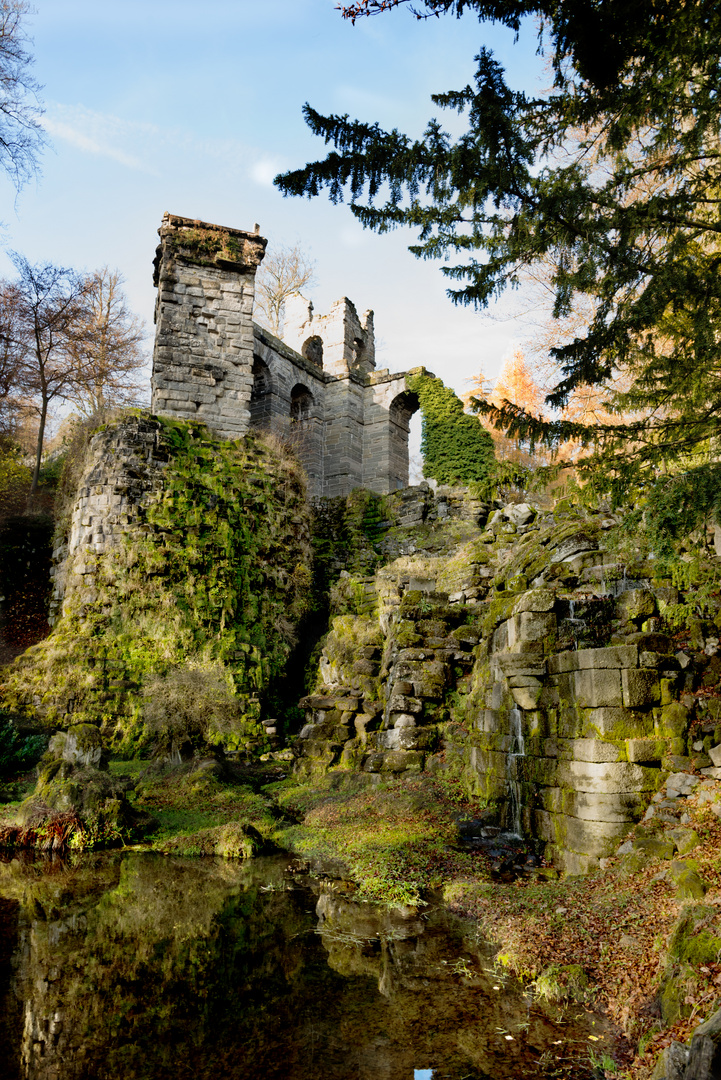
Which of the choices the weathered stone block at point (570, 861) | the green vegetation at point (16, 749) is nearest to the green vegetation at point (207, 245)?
the green vegetation at point (16, 749)

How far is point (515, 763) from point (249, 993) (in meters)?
4.07

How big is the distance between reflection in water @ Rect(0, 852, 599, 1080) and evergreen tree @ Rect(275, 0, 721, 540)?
355 cm

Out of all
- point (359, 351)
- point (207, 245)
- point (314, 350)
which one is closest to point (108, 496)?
point (207, 245)

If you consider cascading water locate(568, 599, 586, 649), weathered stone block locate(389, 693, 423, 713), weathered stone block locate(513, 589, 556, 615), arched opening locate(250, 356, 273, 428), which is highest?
arched opening locate(250, 356, 273, 428)

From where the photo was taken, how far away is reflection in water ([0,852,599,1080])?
348 centimetres

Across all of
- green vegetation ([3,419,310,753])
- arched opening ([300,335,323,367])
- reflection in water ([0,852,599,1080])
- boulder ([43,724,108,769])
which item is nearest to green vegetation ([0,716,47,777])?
green vegetation ([3,419,310,753])

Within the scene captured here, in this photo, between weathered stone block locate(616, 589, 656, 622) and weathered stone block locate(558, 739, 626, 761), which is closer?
weathered stone block locate(558, 739, 626, 761)

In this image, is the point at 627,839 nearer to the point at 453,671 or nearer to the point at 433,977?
the point at 433,977

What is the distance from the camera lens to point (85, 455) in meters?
15.6

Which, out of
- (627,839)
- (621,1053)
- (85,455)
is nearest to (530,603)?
(627,839)

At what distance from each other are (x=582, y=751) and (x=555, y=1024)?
2.64m

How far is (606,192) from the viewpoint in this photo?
216 inches

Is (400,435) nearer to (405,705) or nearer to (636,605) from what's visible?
(405,705)

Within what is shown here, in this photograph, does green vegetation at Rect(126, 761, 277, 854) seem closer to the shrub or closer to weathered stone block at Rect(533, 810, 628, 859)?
the shrub
